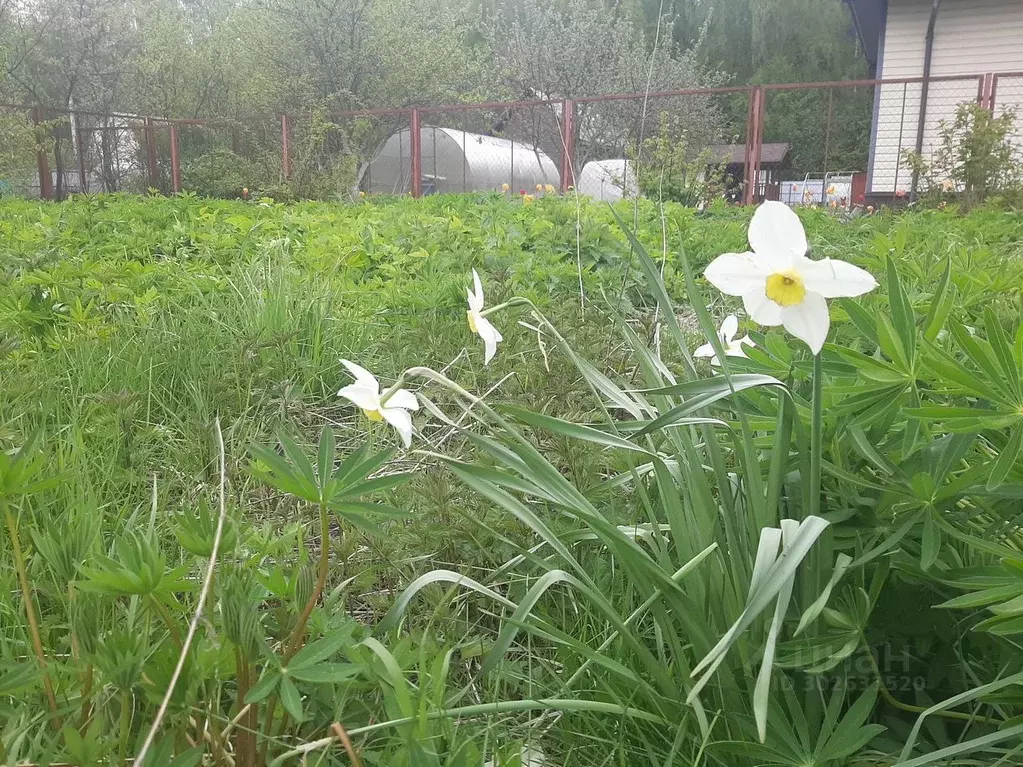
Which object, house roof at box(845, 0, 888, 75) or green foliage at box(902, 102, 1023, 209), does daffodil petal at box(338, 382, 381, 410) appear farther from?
house roof at box(845, 0, 888, 75)

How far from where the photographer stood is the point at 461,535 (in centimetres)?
134

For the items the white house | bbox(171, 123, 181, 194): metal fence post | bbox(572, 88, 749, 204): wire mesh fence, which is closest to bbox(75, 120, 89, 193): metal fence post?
bbox(171, 123, 181, 194): metal fence post

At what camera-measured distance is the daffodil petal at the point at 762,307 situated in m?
0.82

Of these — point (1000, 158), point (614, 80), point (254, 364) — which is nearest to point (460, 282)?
point (254, 364)

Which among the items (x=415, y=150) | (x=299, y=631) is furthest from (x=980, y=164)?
(x=299, y=631)

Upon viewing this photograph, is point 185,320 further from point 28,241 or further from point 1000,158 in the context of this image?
point 1000,158

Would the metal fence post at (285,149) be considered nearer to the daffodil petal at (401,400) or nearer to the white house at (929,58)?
the white house at (929,58)

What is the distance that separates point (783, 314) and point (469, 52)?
85.4 feet

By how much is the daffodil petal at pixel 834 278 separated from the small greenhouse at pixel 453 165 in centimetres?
1375

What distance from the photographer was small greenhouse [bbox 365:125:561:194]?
1516cm

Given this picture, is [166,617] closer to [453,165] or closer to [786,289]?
[786,289]

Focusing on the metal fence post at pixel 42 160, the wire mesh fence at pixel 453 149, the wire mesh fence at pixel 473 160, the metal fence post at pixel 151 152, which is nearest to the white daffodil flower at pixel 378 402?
the wire mesh fence at pixel 453 149

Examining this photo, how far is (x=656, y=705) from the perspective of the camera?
93 cm

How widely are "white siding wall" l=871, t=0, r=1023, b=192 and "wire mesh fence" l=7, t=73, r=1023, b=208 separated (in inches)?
1.9
